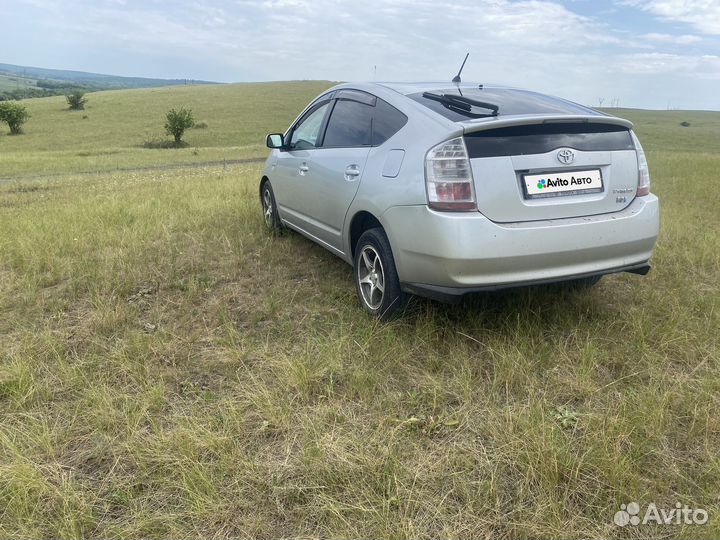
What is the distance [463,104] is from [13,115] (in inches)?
1837

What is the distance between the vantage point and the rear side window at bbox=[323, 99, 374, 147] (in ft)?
12.8

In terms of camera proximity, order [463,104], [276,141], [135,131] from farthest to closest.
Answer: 1. [135,131]
2. [276,141]
3. [463,104]

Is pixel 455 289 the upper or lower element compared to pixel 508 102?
lower

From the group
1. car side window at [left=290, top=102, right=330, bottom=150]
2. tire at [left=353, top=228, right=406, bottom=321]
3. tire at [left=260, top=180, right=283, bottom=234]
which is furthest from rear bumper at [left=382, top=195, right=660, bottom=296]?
tire at [left=260, top=180, right=283, bottom=234]

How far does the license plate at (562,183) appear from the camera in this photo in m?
3.02

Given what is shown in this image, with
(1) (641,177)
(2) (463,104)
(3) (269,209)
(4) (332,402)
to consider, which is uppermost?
(2) (463,104)

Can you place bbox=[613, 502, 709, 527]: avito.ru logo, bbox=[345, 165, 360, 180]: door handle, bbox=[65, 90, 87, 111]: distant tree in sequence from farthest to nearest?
bbox=[65, 90, 87, 111]: distant tree < bbox=[345, 165, 360, 180]: door handle < bbox=[613, 502, 709, 527]: avito.ru logo

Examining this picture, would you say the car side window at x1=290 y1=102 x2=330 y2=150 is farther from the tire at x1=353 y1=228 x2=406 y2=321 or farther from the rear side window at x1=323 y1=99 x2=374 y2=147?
the tire at x1=353 y1=228 x2=406 y2=321

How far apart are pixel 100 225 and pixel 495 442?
562cm

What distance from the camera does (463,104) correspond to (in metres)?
3.32

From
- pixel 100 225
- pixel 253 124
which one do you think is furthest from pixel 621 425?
pixel 253 124

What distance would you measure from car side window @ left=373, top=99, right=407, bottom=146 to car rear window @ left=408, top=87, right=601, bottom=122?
0.17 metres

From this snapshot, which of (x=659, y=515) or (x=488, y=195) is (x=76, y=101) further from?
(x=659, y=515)

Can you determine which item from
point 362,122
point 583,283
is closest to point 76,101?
point 362,122
